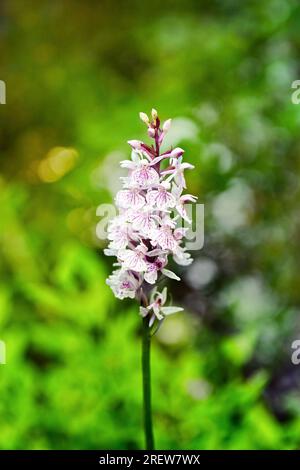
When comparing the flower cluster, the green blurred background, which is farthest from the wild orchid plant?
the green blurred background

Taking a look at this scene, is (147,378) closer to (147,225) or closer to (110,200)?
(147,225)

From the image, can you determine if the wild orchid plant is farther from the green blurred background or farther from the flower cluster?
the green blurred background

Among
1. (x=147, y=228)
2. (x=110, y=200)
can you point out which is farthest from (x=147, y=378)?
(x=110, y=200)

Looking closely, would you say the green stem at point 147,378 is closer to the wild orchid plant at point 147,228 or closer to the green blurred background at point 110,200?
the wild orchid plant at point 147,228

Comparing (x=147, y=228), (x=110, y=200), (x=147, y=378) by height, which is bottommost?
(x=147, y=378)

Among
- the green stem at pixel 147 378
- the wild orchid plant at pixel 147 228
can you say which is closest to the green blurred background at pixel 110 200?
the green stem at pixel 147 378

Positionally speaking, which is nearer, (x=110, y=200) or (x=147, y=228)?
(x=147, y=228)

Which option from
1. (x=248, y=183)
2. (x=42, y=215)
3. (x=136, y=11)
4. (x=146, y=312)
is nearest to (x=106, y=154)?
(x=42, y=215)

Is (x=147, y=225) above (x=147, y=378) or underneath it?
above
